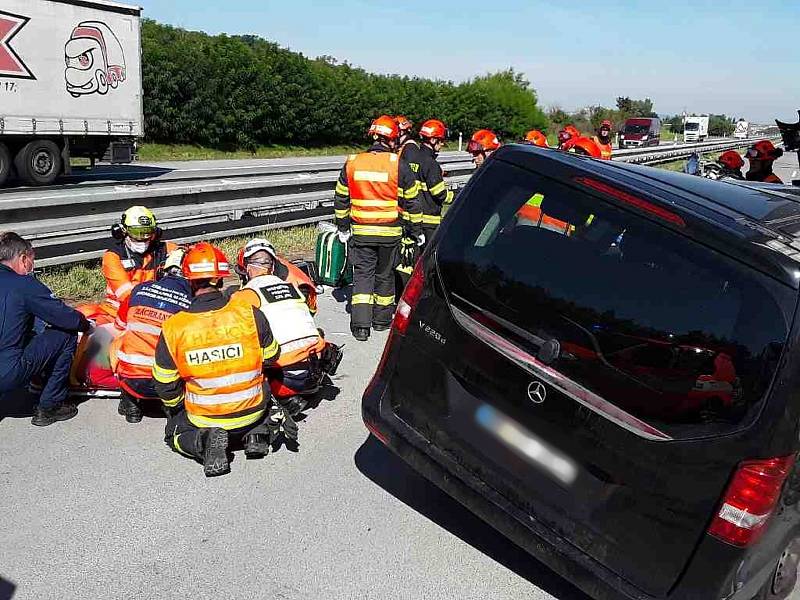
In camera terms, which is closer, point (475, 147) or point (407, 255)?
point (407, 255)

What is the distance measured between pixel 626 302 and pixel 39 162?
56.0 feet

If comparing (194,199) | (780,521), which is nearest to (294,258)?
(194,199)

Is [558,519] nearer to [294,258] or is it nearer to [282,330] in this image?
[282,330]

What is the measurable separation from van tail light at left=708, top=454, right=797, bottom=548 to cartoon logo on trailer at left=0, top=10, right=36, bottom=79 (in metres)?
17.0

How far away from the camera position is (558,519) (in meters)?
2.83

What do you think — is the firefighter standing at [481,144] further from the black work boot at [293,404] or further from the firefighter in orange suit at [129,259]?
the black work boot at [293,404]

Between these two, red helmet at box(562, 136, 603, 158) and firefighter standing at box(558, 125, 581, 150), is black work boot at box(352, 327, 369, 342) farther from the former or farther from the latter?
firefighter standing at box(558, 125, 581, 150)

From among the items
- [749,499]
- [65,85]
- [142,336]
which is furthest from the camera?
[65,85]

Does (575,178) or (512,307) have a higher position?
(575,178)

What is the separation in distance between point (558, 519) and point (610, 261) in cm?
100

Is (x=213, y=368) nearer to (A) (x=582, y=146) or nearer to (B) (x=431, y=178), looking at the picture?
(B) (x=431, y=178)

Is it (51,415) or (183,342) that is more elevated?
(183,342)

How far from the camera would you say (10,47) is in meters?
15.6

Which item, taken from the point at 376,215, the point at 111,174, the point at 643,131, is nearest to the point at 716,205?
the point at 376,215
